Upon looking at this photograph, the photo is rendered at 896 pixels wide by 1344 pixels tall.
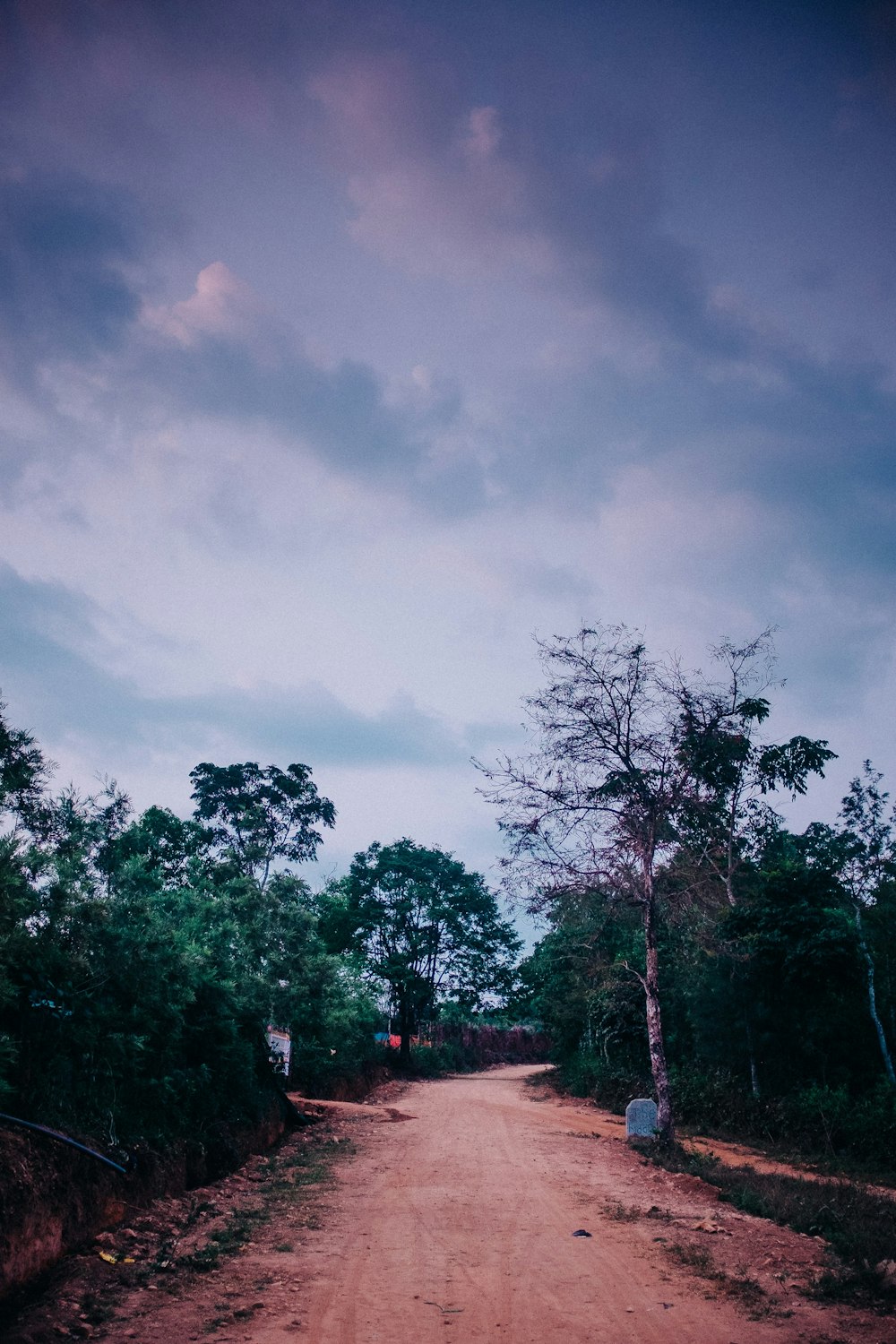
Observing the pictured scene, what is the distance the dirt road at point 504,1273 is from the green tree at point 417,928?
29.1 m

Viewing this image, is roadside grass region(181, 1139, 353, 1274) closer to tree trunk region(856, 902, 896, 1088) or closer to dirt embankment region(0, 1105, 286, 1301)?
dirt embankment region(0, 1105, 286, 1301)

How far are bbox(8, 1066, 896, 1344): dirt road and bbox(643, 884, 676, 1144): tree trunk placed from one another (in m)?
2.56

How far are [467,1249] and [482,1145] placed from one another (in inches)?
338

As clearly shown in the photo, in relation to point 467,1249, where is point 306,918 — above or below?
above

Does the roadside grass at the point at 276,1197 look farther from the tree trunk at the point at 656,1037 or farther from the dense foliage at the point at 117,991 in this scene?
the tree trunk at the point at 656,1037

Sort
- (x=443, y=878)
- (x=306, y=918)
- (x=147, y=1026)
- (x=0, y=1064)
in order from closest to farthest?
1. (x=0, y=1064)
2. (x=147, y=1026)
3. (x=306, y=918)
4. (x=443, y=878)

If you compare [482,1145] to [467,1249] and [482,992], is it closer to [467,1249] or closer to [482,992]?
[467,1249]

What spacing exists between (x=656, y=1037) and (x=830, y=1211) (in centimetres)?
668

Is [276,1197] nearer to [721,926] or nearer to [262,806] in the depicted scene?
[721,926]

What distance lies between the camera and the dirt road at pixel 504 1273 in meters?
5.31

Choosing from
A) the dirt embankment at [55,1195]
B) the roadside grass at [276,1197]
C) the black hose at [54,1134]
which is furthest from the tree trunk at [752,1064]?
the black hose at [54,1134]

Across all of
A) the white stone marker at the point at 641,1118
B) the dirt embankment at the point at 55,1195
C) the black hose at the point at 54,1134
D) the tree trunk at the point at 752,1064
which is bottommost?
the white stone marker at the point at 641,1118

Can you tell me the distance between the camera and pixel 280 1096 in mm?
15805

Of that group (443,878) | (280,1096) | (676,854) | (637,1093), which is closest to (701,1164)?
(676,854)
